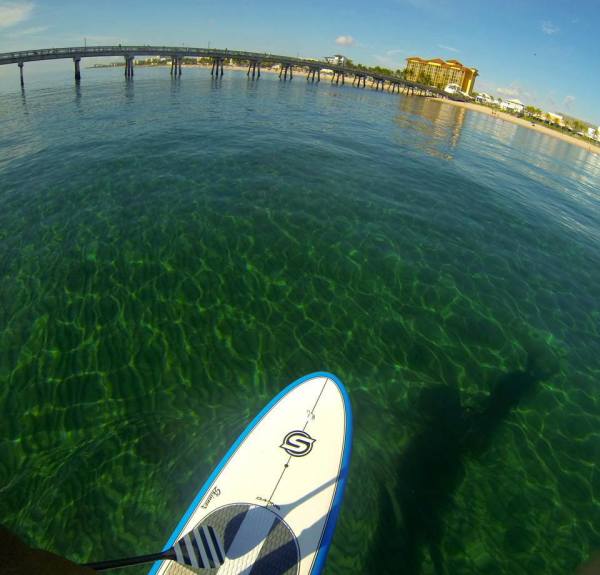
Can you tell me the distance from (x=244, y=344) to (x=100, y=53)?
8823 centimetres

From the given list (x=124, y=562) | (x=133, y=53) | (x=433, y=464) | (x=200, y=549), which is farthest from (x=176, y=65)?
(x=124, y=562)

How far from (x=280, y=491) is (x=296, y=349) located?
12.3ft

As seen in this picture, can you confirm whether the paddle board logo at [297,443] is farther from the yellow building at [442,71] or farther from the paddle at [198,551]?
the yellow building at [442,71]

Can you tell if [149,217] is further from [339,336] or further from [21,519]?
[21,519]

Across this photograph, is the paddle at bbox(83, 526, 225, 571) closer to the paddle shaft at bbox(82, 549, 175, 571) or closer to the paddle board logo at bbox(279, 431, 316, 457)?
the paddle shaft at bbox(82, 549, 175, 571)

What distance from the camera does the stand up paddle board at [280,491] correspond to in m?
4.97

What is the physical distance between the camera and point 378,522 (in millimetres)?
5984

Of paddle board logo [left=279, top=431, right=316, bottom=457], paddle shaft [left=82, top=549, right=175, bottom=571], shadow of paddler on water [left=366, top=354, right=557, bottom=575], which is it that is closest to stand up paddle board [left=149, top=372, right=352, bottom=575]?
paddle board logo [left=279, top=431, right=316, bottom=457]

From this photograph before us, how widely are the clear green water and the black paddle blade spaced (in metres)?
1.62

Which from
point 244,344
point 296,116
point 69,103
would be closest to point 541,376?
point 244,344

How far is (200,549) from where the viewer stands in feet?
14.8

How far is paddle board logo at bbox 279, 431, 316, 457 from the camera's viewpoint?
625 centimetres

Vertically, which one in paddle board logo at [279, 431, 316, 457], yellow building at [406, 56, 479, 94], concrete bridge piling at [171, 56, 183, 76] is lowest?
paddle board logo at [279, 431, 316, 457]

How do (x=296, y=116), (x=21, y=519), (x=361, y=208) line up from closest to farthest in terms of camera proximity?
(x=21, y=519) < (x=361, y=208) < (x=296, y=116)
